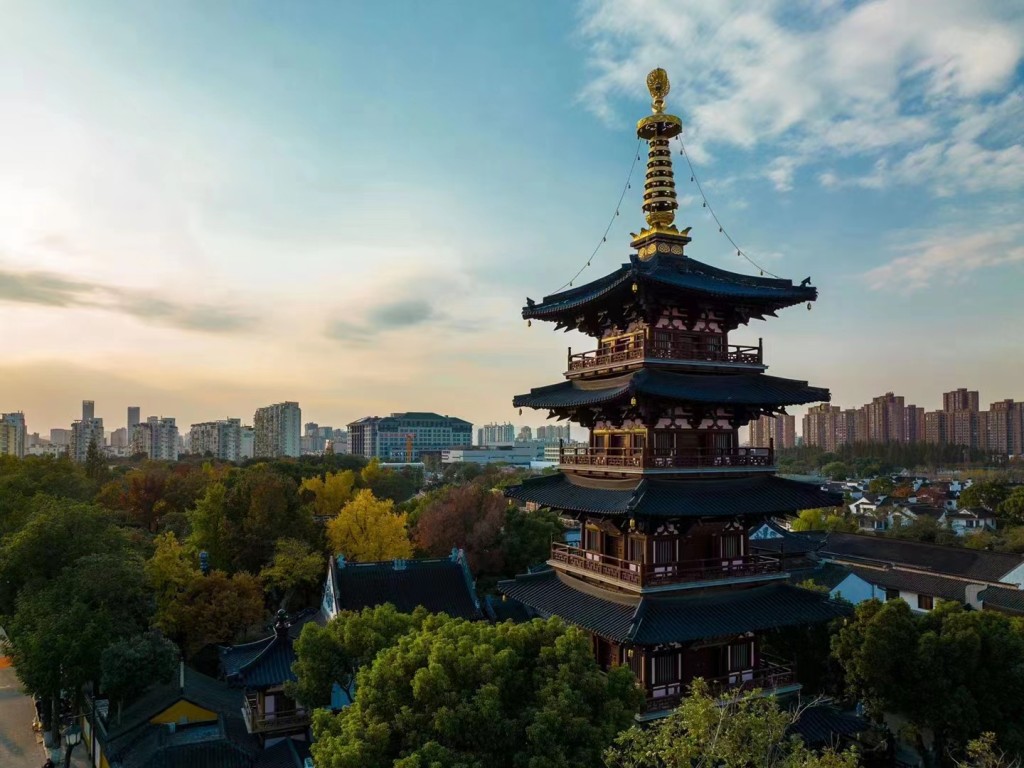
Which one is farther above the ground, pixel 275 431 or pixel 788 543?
pixel 275 431

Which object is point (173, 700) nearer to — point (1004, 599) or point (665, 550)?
point (665, 550)

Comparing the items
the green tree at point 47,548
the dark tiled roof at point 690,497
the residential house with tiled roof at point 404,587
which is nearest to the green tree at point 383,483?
the residential house with tiled roof at point 404,587

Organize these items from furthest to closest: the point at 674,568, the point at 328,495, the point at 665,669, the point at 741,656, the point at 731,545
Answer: the point at 328,495
the point at 731,545
the point at 741,656
the point at 674,568
the point at 665,669

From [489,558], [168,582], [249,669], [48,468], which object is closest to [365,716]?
[249,669]

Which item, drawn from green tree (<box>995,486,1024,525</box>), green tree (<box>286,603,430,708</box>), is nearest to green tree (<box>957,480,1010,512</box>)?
green tree (<box>995,486,1024,525</box>)

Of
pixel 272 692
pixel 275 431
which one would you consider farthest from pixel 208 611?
pixel 275 431

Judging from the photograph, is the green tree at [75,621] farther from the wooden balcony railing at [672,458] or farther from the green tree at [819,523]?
Result: the green tree at [819,523]

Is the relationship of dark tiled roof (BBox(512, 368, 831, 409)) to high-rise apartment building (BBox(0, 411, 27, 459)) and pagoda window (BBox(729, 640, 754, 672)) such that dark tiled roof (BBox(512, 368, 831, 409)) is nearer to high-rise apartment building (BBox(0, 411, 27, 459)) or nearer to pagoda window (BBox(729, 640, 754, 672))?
pagoda window (BBox(729, 640, 754, 672))
